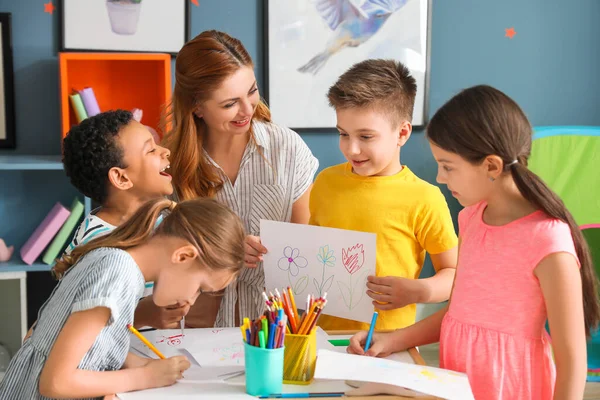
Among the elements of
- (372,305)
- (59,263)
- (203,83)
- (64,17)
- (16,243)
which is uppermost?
(64,17)

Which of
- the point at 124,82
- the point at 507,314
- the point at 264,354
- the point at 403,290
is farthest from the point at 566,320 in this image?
the point at 124,82

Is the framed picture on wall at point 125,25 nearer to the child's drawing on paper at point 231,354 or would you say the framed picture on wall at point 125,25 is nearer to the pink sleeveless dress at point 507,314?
the child's drawing on paper at point 231,354

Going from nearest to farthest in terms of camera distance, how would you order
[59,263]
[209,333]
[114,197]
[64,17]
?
[59,263]
[209,333]
[114,197]
[64,17]

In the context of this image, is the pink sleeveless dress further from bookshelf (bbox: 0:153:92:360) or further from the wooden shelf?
bookshelf (bbox: 0:153:92:360)

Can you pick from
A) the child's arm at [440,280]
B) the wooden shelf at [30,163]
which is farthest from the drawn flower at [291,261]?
the wooden shelf at [30,163]

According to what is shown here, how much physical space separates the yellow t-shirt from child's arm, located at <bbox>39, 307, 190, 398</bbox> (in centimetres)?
64

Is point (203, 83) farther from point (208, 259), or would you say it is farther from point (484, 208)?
point (484, 208)

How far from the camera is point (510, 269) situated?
1.29m

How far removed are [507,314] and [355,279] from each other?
364mm

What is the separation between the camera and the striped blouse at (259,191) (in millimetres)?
1912

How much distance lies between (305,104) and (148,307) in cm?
186

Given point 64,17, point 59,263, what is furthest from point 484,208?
point 64,17

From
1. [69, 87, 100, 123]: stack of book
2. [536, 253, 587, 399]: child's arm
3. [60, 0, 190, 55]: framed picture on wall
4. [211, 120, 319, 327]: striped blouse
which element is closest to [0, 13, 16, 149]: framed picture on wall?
[60, 0, 190, 55]: framed picture on wall

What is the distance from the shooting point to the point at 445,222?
164 centimetres
